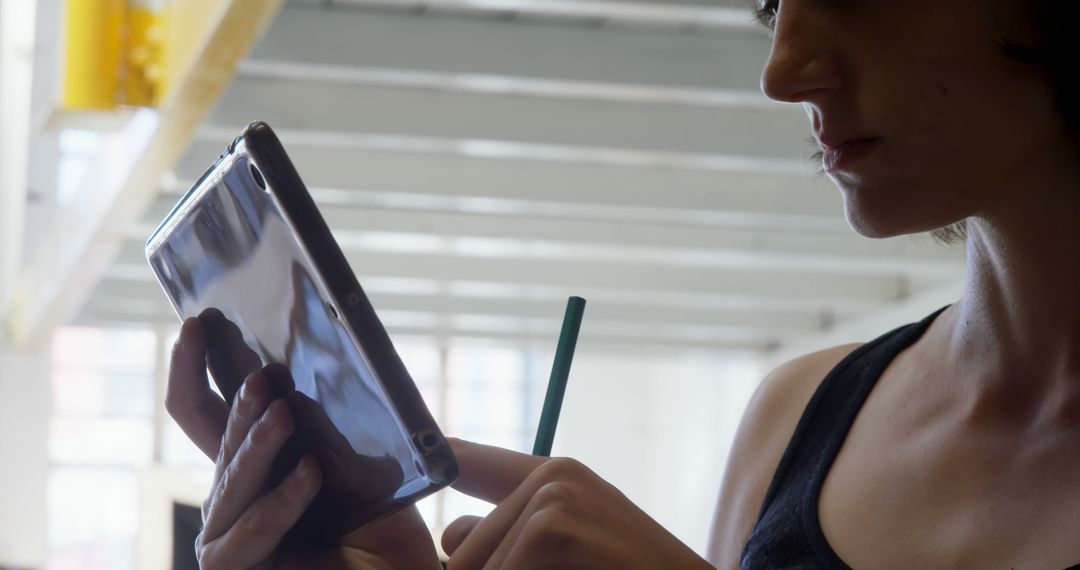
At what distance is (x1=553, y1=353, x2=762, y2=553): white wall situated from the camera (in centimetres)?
930

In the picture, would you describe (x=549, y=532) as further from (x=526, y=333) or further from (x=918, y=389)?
(x=526, y=333)

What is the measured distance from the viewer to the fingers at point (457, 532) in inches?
26.8

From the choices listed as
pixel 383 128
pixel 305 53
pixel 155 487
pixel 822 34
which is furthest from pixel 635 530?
pixel 383 128

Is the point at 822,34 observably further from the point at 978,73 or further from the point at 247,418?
the point at 247,418

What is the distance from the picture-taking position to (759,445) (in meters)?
0.91

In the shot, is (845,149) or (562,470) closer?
(562,470)

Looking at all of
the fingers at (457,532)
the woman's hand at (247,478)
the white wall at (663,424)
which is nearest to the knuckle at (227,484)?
the woman's hand at (247,478)

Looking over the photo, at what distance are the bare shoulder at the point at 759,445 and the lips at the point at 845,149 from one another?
22 cm

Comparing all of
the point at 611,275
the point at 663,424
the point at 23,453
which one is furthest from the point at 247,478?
the point at 663,424

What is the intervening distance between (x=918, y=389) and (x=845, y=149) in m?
0.21

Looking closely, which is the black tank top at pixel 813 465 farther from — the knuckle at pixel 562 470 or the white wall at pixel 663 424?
the white wall at pixel 663 424

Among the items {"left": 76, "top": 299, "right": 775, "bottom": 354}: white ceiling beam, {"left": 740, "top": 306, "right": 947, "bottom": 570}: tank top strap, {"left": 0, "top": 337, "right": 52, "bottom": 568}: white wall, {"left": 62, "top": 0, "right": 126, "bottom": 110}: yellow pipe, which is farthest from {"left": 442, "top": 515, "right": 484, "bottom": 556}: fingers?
{"left": 0, "top": 337, "right": 52, "bottom": 568}: white wall

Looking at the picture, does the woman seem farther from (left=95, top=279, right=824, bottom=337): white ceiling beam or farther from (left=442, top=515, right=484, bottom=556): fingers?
(left=95, top=279, right=824, bottom=337): white ceiling beam

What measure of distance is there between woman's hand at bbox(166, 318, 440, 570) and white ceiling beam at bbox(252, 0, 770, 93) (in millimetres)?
3028
